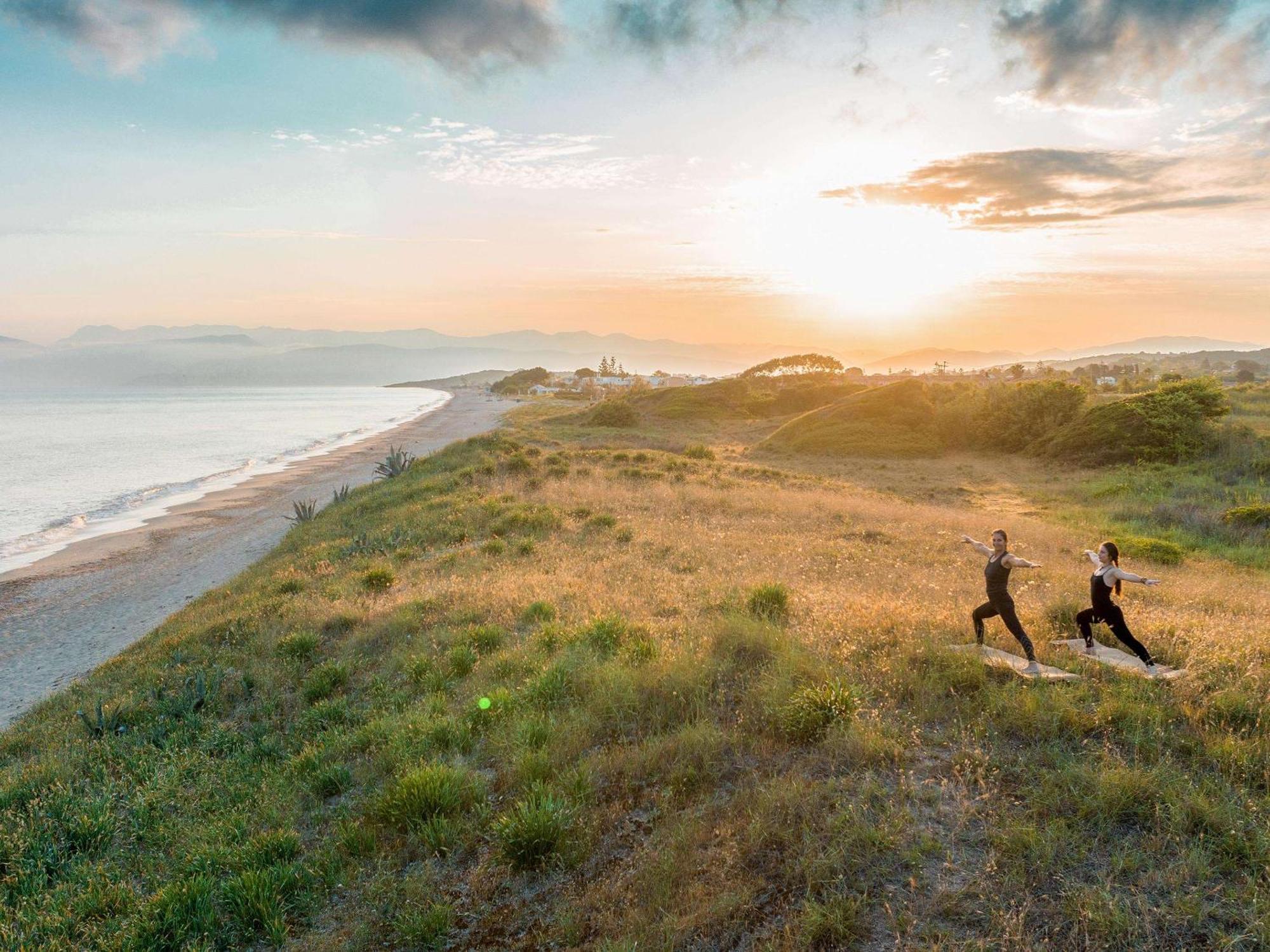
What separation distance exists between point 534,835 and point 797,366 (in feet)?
293

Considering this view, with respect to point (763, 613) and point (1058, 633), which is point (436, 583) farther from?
point (1058, 633)

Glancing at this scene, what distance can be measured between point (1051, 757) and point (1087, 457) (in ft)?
123

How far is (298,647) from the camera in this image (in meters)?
10.8

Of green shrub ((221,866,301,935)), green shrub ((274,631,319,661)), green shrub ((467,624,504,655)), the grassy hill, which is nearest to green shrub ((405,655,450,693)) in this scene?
the grassy hill

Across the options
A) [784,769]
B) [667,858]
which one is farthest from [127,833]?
[784,769]

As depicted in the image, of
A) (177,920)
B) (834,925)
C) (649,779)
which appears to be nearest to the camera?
(834,925)

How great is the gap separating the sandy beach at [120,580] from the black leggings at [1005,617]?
1655 cm

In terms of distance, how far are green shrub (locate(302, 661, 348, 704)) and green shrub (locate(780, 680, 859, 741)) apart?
6.62m

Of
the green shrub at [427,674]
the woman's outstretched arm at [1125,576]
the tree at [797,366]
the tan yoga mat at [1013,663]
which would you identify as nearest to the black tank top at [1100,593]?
the woman's outstretched arm at [1125,576]

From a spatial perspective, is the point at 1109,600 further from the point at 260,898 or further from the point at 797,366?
the point at 797,366

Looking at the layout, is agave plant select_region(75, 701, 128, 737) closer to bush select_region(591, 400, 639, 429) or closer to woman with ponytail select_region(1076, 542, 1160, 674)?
woman with ponytail select_region(1076, 542, 1160, 674)

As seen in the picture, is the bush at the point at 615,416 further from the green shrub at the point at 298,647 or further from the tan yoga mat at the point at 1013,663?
the tan yoga mat at the point at 1013,663

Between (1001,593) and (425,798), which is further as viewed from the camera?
(1001,593)

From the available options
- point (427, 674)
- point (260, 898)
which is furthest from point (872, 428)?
point (260, 898)
